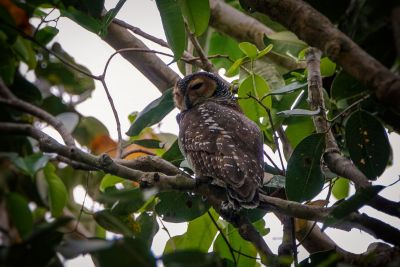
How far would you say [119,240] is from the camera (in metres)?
1.35

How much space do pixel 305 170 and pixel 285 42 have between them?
1.13 m

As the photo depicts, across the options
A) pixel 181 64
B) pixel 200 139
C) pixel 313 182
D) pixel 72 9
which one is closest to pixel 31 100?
pixel 72 9

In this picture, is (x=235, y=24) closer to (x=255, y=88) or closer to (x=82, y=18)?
(x=255, y=88)

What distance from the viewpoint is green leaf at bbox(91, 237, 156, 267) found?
134cm

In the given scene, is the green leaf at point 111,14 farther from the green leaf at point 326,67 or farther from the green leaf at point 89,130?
the green leaf at point 326,67

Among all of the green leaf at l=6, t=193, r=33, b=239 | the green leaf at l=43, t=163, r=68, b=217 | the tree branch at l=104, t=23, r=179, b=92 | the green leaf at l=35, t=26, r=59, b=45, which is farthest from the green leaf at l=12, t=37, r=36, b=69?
the tree branch at l=104, t=23, r=179, b=92

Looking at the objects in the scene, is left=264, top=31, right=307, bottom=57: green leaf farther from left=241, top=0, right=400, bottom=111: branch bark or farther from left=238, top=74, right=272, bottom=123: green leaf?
left=241, top=0, right=400, bottom=111: branch bark

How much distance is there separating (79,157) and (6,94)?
0.52m

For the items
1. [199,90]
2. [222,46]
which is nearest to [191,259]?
[199,90]

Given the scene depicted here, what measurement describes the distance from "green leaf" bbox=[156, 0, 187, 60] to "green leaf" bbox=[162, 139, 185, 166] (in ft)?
2.51

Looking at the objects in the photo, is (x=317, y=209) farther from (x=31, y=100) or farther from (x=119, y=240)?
(x=31, y=100)

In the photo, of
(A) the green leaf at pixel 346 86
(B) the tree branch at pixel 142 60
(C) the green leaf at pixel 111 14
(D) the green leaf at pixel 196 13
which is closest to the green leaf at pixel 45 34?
(C) the green leaf at pixel 111 14

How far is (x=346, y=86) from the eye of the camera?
7.50ft

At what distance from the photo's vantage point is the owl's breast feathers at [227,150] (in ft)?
9.59
